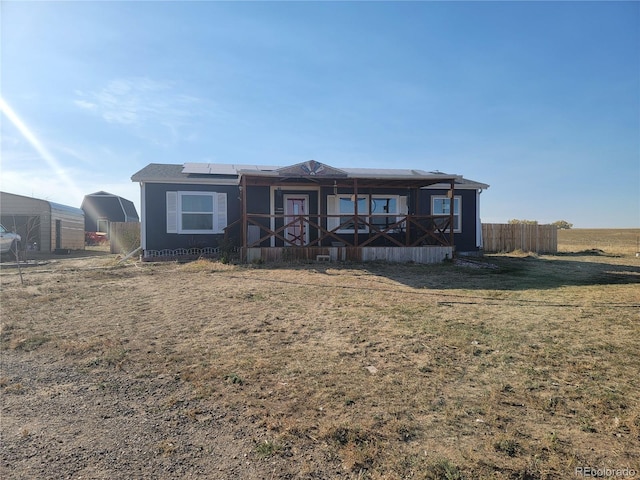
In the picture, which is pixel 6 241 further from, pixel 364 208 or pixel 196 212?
pixel 364 208

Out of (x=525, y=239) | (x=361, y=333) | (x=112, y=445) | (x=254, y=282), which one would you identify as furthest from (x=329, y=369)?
(x=525, y=239)

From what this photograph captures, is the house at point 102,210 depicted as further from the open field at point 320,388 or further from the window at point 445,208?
the open field at point 320,388

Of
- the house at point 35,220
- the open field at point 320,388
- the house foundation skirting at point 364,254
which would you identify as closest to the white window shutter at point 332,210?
the house foundation skirting at point 364,254

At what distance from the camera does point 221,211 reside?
45.4ft

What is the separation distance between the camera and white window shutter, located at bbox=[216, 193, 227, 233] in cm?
1379

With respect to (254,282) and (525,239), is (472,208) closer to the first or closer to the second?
(525,239)

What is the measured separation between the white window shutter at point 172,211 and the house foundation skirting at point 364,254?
13.6 feet

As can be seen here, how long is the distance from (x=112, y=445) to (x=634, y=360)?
15.1 feet

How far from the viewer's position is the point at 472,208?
15.7 m

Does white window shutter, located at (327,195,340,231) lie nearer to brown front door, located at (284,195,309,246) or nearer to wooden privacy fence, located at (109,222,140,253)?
brown front door, located at (284,195,309,246)

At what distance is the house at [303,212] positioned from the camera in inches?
478

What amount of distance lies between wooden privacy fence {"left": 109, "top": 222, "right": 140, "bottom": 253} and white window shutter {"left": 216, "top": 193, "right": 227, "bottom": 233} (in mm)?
4612

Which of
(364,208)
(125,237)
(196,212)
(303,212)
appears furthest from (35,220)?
(364,208)

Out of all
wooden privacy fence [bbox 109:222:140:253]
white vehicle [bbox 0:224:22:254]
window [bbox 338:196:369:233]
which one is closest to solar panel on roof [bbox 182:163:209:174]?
wooden privacy fence [bbox 109:222:140:253]
